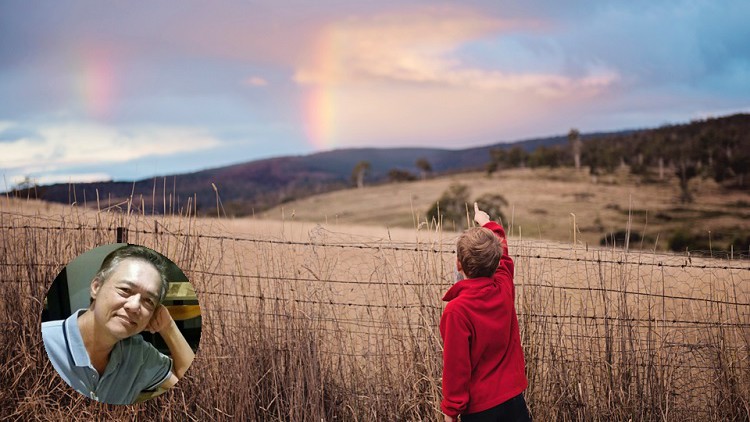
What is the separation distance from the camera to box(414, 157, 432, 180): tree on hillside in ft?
185

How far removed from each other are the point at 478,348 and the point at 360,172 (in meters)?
51.9

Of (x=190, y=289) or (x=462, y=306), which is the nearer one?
(x=462, y=306)

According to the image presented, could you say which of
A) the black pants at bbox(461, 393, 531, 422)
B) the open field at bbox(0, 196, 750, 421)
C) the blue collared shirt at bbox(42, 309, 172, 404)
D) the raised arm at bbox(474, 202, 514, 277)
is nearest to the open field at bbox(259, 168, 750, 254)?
the open field at bbox(0, 196, 750, 421)

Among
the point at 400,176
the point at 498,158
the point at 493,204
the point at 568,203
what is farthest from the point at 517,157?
the point at 493,204

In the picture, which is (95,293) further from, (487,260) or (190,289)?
(487,260)

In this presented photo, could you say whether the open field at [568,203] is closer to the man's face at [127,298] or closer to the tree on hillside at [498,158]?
the tree on hillside at [498,158]

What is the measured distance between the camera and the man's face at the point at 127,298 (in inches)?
149

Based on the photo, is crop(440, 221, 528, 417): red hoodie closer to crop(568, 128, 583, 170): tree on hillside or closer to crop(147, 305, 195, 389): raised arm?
crop(147, 305, 195, 389): raised arm

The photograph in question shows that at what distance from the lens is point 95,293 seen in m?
3.88

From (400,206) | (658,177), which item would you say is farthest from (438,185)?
(658,177)

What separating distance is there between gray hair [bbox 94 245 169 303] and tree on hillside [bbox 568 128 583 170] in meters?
53.2

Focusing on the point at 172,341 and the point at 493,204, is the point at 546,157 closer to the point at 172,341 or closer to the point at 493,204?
the point at 493,204

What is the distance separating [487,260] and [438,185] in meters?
47.9

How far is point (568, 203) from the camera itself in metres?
43.2
